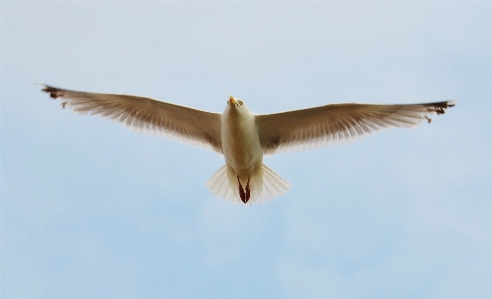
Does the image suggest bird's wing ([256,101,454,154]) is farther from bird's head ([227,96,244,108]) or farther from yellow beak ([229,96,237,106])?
yellow beak ([229,96,237,106])

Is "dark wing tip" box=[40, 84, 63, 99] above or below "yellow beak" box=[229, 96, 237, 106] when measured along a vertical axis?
above

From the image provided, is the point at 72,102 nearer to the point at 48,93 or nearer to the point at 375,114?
the point at 48,93

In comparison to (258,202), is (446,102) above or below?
above

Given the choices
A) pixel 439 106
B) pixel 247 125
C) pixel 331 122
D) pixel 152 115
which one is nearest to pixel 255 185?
pixel 247 125

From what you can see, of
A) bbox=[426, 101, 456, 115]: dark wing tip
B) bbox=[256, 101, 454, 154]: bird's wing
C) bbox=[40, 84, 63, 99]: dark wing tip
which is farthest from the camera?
bbox=[40, 84, 63, 99]: dark wing tip

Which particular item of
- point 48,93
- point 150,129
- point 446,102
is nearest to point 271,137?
point 150,129

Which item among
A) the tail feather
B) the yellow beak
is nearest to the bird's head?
the yellow beak

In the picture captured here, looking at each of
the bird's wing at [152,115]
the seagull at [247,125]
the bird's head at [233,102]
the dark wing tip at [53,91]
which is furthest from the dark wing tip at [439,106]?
the dark wing tip at [53,91]

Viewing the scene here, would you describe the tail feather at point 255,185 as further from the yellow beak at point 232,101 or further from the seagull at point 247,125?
the yellow beak at point 232,101
